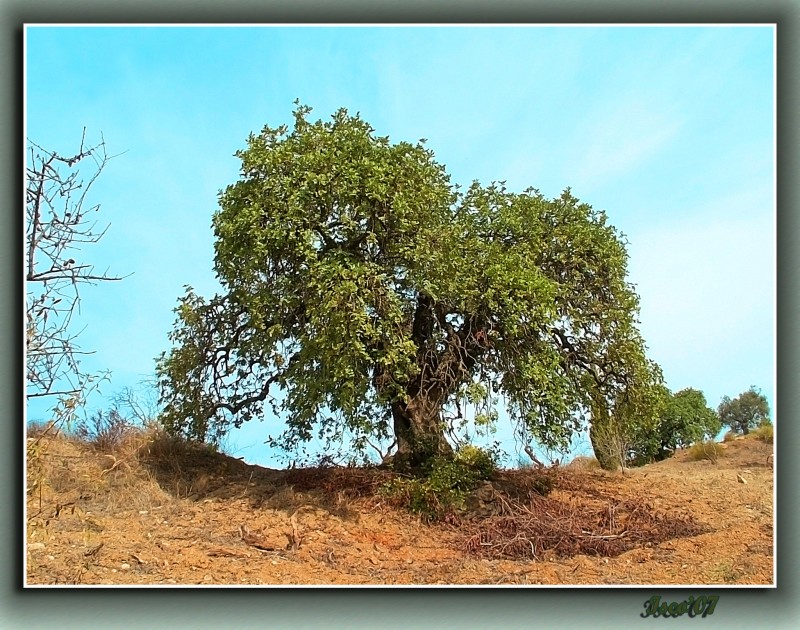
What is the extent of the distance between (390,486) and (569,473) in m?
3.27

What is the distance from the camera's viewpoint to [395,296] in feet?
25.3

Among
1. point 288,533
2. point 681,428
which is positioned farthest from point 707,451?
point 288,533

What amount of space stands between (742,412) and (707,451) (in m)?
1.07

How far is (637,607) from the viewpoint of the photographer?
21.3 ft

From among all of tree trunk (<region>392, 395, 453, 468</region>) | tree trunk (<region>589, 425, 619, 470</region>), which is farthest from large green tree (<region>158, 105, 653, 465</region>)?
tree trunk (<region>589, 425, 619, 470</region>)

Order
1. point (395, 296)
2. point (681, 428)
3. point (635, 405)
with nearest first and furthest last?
1. point (395, 296)
2. point (635, 405)
3. point (681, 428)

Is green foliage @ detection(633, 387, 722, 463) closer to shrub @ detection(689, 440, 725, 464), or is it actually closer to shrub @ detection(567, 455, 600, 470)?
shrub @ detection(689, 440, 725, 464)

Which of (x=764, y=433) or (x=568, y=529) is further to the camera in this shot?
(x=764, y=433)

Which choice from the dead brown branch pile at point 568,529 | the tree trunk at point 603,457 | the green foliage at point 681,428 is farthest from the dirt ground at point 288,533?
the green foliage at point 681,428

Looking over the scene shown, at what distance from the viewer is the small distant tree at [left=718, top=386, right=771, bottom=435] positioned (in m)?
12.8

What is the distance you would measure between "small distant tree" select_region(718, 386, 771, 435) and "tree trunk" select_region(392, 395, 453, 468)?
252 inches

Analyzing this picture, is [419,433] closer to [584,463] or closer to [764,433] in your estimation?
[584,463]

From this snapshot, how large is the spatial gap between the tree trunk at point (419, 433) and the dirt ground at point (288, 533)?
2.04 ft

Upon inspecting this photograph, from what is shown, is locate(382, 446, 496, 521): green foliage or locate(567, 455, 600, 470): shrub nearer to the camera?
locate(382, 446, 496, 521): green foliage
